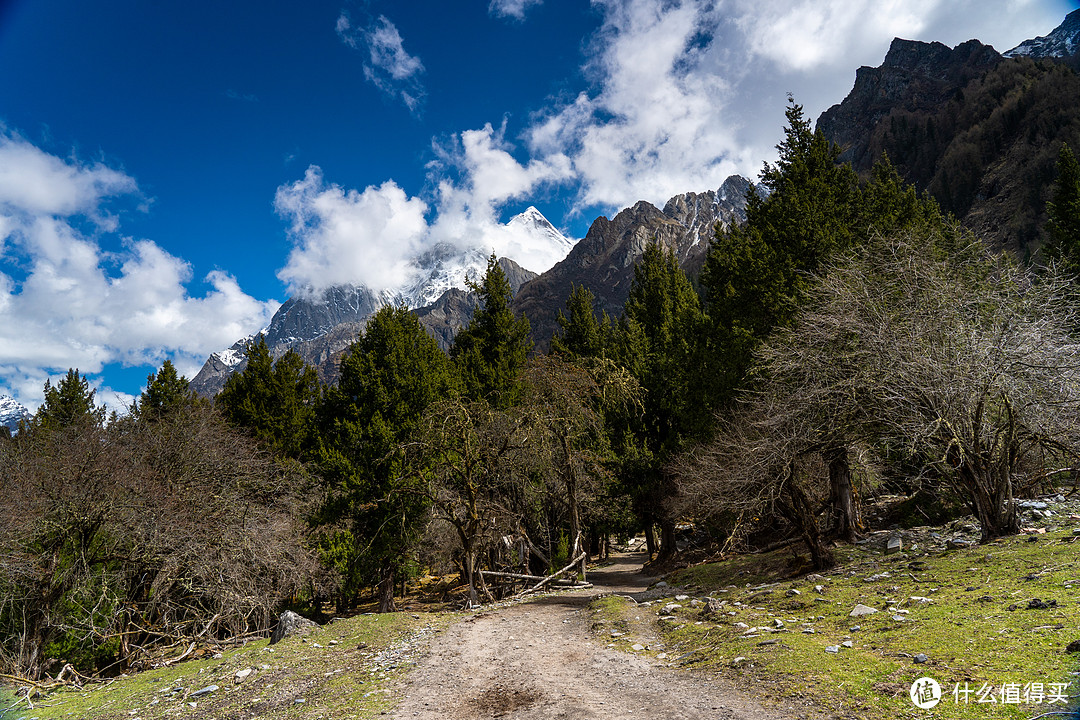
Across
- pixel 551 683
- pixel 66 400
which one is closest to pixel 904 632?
pixel 551 683

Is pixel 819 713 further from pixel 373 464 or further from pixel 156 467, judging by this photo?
pixel 156 467

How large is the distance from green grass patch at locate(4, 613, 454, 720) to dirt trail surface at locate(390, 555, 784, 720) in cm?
66

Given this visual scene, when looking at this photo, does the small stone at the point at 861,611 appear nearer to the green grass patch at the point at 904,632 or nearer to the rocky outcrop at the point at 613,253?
the green grass patch at the point at 904,632

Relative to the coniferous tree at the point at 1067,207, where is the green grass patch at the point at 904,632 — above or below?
below

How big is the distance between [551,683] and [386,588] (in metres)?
14.3

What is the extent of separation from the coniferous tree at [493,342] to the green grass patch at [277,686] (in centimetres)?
1438

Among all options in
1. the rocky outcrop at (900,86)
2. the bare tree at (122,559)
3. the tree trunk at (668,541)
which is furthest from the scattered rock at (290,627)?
the rocky outcrop at (900,86)

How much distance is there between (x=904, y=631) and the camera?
6109 mm

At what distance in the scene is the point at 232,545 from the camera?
1462cm

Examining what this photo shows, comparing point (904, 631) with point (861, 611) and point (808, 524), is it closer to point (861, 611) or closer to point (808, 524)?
point (861, 611)

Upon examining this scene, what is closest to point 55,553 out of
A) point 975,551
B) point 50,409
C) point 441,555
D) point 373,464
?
point 373,464

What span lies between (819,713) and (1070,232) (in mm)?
41825

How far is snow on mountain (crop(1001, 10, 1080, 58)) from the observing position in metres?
117

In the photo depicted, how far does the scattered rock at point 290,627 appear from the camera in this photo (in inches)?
451
